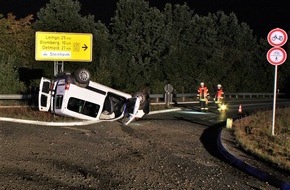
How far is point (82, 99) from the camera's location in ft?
52.5

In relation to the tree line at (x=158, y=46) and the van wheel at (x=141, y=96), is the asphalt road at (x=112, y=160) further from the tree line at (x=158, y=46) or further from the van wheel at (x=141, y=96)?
the tree line at (x=158, y=46)

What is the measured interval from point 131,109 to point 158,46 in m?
42.8

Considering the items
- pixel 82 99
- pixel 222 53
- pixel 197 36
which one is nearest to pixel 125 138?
pixel 82 99

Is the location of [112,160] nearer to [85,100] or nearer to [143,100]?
[85,100]

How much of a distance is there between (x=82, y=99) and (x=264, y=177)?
9.08 metres

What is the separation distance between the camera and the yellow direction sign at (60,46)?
2536 centimetres

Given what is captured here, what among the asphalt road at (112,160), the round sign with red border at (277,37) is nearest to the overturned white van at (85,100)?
the asphalt road at (112,160)

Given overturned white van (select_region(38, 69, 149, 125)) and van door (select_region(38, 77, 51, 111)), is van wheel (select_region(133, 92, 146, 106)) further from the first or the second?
van door (select_region(38, 77, 51, 111))

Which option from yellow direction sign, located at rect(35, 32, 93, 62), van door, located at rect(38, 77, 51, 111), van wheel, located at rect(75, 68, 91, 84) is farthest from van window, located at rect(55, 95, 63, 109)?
yellow direction sign, located at rect(35, 32, 93, 62)

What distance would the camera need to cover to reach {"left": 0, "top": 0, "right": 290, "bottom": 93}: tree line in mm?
45594

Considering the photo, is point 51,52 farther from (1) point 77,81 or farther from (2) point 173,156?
(2) point 173,156

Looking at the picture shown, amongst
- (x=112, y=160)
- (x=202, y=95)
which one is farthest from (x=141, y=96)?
(x=112, y=160)

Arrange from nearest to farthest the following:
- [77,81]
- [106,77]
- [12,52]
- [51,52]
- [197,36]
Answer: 1. [77,81]
2. [51,52]
3. [106,77]
4. [12,52]
5. [197,36]

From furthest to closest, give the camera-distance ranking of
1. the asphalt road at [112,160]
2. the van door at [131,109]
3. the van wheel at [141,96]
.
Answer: the van wheel at [141,96] → the van door at [131,109] → the asphalt road at [112,160]
